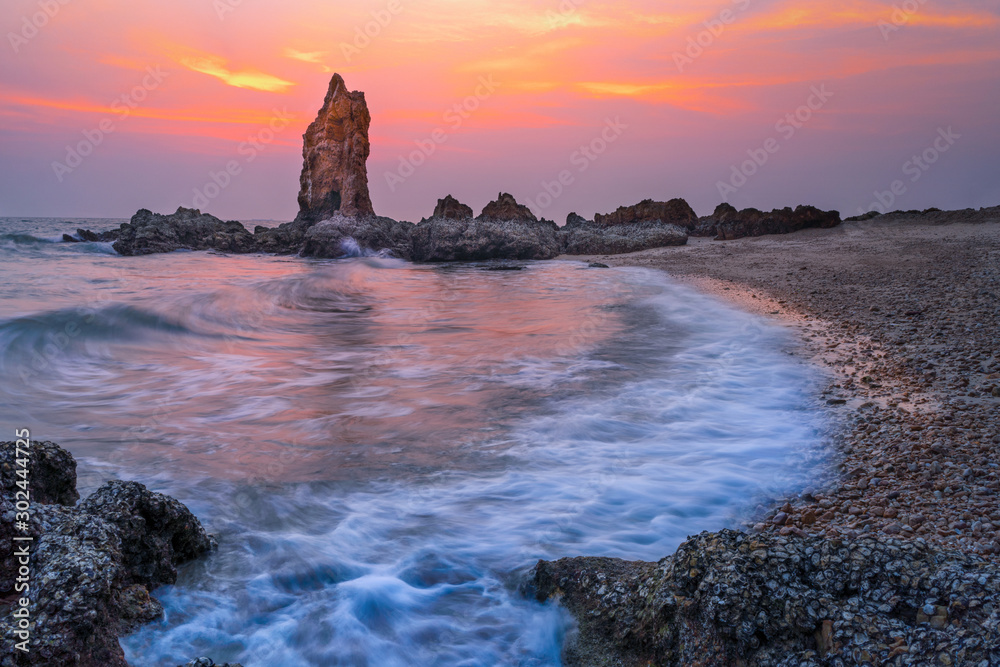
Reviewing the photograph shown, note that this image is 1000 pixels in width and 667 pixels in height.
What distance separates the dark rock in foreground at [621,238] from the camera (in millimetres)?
30453

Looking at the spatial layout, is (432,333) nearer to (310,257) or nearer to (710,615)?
(710,615)

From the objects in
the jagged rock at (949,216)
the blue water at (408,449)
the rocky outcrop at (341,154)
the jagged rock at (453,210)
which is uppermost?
the rocky outcrop at (341,154)

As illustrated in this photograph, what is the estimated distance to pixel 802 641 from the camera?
6.10 ft

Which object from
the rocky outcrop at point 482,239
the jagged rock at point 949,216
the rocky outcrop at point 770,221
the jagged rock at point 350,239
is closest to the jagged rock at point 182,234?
the jagged rock at point 350,239

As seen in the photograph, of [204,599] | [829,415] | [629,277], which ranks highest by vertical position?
[629,277]

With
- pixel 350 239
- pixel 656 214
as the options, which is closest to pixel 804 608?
pixel 350 239

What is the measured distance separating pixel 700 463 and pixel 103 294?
51.0ft

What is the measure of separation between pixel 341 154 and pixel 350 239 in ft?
30.0

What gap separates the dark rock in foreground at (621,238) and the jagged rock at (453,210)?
5.74 meters

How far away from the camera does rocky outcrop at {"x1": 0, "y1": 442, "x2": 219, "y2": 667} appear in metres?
2.09

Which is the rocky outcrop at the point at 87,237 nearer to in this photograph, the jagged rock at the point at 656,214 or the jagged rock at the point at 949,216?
the jagged rock at the point at 656,214

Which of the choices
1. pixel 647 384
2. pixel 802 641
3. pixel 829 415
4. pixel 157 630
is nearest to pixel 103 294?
pixel 647 384

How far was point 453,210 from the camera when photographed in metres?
30.7

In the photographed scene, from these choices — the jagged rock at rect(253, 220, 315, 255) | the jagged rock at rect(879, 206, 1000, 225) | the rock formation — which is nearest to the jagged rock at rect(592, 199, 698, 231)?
the rock formation
